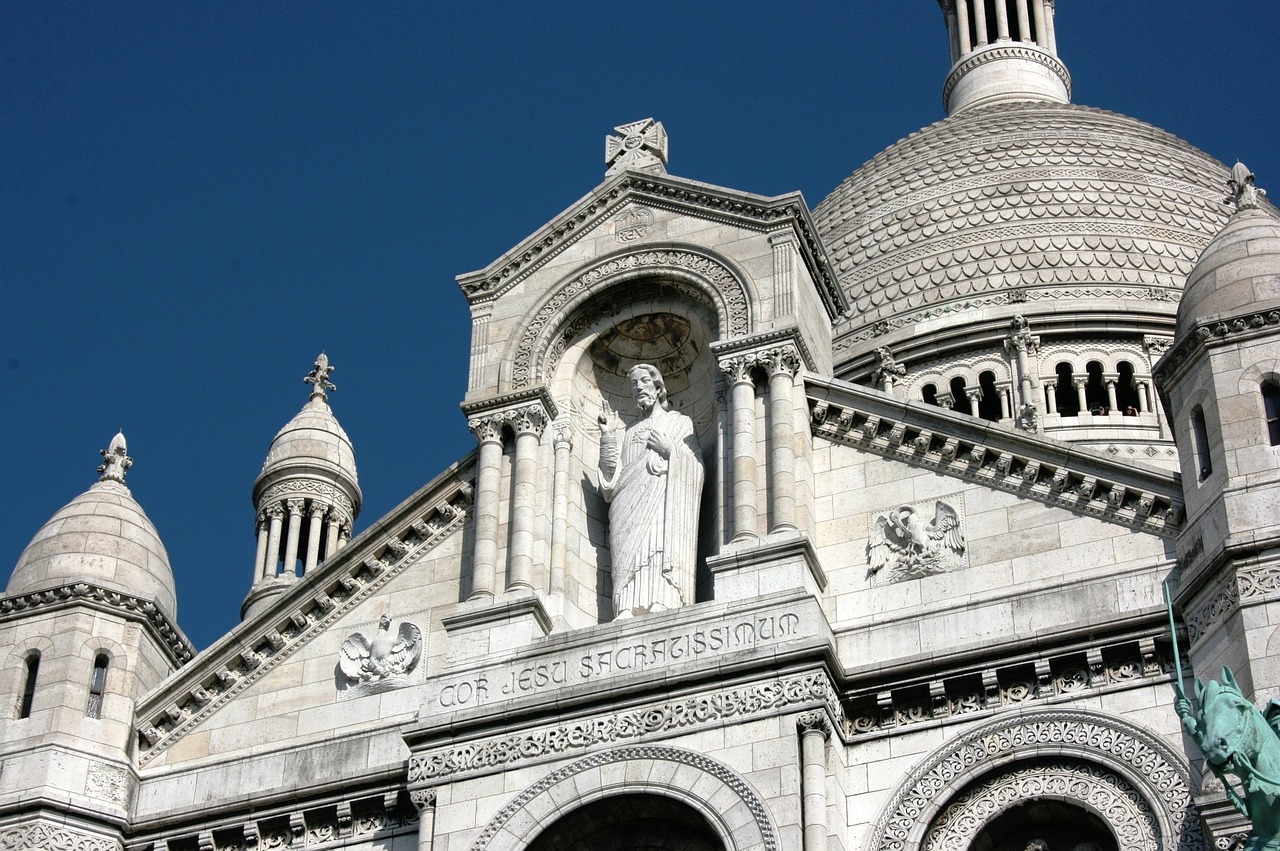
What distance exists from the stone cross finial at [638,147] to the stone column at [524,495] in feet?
12.5

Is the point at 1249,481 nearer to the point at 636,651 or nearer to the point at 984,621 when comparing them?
the point at 984,621

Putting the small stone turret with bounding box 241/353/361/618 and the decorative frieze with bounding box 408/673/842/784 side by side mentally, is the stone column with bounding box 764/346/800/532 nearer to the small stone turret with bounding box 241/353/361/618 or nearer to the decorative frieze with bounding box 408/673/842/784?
the decorative frieze with bounding box 408/673/842/784

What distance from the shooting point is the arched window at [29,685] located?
1206 inches

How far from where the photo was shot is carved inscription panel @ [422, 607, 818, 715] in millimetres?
27781

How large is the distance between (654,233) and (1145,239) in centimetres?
2267

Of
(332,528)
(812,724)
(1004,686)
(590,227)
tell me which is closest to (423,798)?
(812,724)

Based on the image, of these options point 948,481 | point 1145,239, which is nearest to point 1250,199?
point 948,481

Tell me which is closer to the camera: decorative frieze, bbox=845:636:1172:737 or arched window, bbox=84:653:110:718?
decorative frieze, bbox=845:636:1172:737

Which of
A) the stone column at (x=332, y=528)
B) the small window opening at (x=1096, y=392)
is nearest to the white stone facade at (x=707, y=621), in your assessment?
the stone column at (x=332, y=528)

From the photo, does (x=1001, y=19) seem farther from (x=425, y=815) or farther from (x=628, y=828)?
(x=425, y=815)

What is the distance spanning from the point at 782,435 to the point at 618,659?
330 centimetres

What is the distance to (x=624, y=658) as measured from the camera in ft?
93.0

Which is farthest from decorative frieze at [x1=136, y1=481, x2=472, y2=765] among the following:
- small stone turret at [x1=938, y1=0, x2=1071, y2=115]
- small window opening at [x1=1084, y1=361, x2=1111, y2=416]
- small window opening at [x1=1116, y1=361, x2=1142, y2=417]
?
small stone turret at [x1=938, y1=0, x2=1071, y2=115]

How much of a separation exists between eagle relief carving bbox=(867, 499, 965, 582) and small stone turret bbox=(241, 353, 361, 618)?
17529 mm
